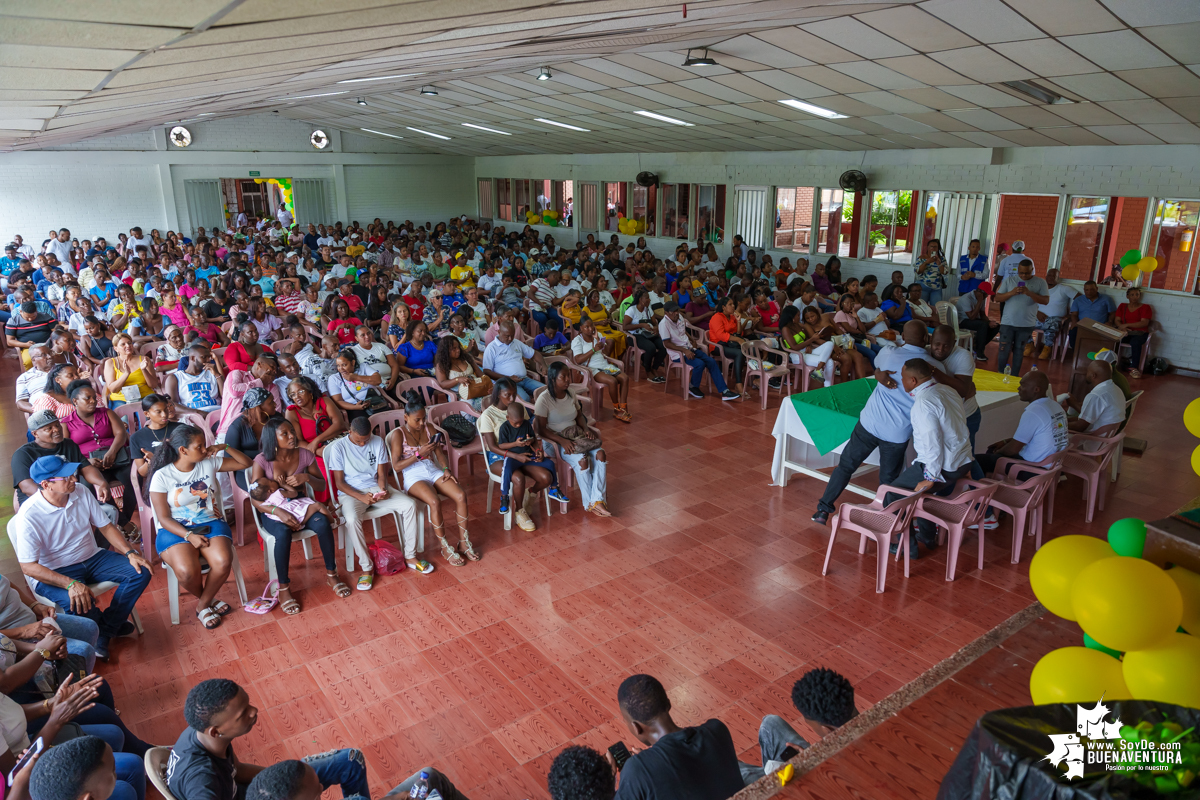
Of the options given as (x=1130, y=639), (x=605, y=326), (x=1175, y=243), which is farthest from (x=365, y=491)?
(x=1175, y=243)

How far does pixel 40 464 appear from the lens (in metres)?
4.23

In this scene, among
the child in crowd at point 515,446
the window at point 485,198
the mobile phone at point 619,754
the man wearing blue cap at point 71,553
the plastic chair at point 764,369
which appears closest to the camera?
the mobile phone at point 619,754

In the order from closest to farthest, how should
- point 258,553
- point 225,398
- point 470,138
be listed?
point 258,553 < point 225,398 < point 470,138

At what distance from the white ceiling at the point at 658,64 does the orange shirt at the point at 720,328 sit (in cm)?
276

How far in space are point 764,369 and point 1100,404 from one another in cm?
342

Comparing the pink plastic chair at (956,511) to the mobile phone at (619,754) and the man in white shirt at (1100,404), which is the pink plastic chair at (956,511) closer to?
the man in white shirt at (1100,404)

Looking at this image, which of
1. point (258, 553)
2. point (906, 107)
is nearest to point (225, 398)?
point (258, 553)

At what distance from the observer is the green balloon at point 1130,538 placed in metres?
2.35

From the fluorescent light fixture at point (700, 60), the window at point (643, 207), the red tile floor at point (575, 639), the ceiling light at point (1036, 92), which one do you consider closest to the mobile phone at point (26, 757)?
the red tile floor at point (575, 639)

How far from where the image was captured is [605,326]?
30.7 ft

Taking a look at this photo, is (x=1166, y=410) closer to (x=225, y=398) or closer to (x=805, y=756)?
(x=805, y=756)

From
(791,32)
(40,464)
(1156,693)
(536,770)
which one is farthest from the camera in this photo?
(791,32)

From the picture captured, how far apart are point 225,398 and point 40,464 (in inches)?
64.5

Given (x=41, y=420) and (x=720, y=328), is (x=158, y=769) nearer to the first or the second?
(x=41, y=420)
